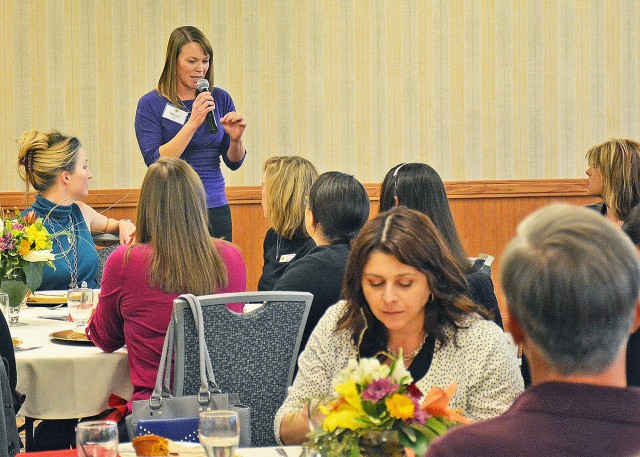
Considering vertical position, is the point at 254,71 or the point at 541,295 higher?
→ the point at 254,71

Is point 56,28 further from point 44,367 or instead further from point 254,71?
point 44,367

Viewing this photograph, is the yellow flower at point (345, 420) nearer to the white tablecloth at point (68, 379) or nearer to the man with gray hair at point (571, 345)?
the man with gray hair at point (571, 345)

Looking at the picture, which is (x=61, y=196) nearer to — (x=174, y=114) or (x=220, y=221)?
(x=174, y=114)

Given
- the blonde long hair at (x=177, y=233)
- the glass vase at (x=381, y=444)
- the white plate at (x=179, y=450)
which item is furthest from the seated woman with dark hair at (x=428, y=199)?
the glass vase at (x=381, y=444)

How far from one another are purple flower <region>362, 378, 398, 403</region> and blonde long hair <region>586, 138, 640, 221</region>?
11.6 feet

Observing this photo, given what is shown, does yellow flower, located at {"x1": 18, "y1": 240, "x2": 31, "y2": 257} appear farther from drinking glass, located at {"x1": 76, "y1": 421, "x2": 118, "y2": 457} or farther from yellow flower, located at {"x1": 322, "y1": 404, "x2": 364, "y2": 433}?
yellow flower, located at {"x1": 322, "y1": 404, "x2": 364, "y2": 433}

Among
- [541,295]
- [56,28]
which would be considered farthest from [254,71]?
[541,295]

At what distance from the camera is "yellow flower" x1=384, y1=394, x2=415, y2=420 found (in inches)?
62.4

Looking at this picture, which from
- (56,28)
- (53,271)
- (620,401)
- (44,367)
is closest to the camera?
(620,401)

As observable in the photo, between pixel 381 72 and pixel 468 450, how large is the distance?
6.71m

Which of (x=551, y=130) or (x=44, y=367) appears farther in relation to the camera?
(x=551, y=130)

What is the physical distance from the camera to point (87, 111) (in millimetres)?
7480

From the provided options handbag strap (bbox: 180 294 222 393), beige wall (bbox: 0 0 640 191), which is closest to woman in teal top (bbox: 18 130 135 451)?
handbag strap (bbox: 180 294 222 393)

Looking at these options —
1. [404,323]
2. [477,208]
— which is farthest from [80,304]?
[477,208]
